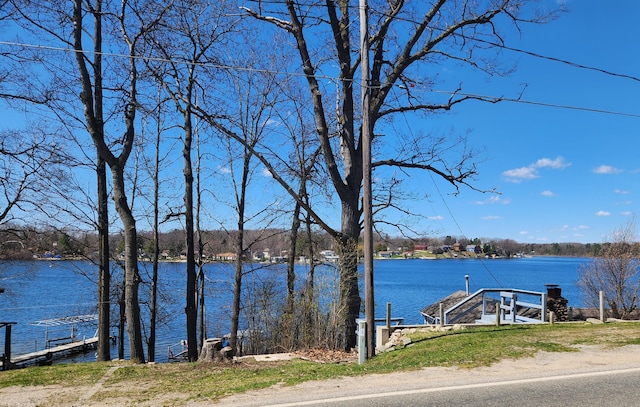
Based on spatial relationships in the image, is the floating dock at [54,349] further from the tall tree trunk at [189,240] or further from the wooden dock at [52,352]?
the tall tree trunk at [189,240]

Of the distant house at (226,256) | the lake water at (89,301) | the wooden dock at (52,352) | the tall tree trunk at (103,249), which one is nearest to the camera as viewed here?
the tall tree trunk at (103,249)

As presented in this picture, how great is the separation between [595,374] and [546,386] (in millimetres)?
1165

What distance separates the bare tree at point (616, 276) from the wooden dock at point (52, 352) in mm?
33227

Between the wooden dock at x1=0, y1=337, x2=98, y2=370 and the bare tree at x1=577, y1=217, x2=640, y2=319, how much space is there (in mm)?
33227

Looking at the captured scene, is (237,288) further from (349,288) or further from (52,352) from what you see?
(52,352)

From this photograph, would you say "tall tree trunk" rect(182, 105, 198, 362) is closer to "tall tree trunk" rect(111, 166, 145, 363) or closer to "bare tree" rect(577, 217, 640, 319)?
"tall tree trunk" rect(111, 166, 145, 363)

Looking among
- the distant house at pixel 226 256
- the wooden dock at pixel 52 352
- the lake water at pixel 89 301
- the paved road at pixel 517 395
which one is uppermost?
the distant house at pixel 226 256

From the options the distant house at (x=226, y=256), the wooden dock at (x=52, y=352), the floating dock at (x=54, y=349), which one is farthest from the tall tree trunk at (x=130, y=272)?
the wooden dock at (x=52, y=352)

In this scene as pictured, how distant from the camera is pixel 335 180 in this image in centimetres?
1271

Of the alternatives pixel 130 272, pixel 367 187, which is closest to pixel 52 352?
pixel 130 272

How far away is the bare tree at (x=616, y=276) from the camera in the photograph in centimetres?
2719

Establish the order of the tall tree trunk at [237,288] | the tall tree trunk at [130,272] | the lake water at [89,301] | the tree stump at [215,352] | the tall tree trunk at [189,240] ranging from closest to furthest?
the tree stump at [215,352] → the tall tree trunk at [130,272] → the tall tree trunk at [189,240] → the lake water at [89,301] → the tall tree trunk at [237,288]

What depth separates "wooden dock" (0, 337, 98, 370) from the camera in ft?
94.6

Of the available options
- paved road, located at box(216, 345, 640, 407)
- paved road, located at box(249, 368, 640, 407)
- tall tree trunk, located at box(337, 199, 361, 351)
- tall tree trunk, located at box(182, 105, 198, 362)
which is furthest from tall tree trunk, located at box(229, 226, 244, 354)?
paved road, located at box(249, 368, 640, 407)
